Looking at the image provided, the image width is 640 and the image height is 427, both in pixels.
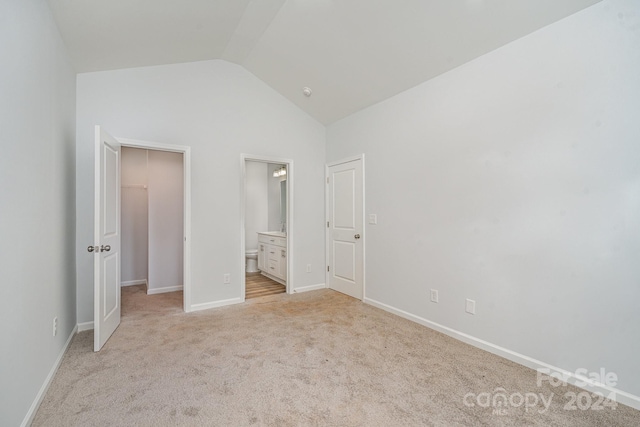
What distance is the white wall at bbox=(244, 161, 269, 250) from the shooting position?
6449 millimetres

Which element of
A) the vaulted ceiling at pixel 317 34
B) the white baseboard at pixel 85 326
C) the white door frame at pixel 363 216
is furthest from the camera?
the white door frame at pixel 363 216

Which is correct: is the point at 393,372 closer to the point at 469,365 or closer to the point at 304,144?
the point at 469,365

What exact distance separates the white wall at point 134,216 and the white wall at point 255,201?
2091 millimetres

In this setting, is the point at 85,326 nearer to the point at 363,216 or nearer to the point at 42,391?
the point at 42,391

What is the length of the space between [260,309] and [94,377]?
1.73 meters

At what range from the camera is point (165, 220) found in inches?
175

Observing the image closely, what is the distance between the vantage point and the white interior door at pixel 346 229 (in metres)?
3.96

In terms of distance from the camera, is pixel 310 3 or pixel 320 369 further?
pixel 310 3

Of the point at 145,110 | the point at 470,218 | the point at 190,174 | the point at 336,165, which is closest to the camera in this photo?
the point at 470,218

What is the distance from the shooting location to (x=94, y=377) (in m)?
2.06

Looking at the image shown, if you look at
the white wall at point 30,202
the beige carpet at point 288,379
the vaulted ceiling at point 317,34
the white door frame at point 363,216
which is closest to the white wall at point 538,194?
the vaulted ceiling at point 317,34

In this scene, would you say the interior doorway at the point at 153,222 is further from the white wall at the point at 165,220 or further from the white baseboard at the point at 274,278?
the white baseboard at the point at 274,278

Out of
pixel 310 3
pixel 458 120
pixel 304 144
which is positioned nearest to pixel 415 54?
pixel 458 120

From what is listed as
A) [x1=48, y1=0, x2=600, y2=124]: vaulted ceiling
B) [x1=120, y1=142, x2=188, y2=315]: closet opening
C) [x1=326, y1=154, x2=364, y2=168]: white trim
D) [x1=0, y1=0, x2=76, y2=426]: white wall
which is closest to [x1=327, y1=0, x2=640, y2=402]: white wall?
[x1=48, y1=0, x2=600, y2=124]: vaulted ceiling
